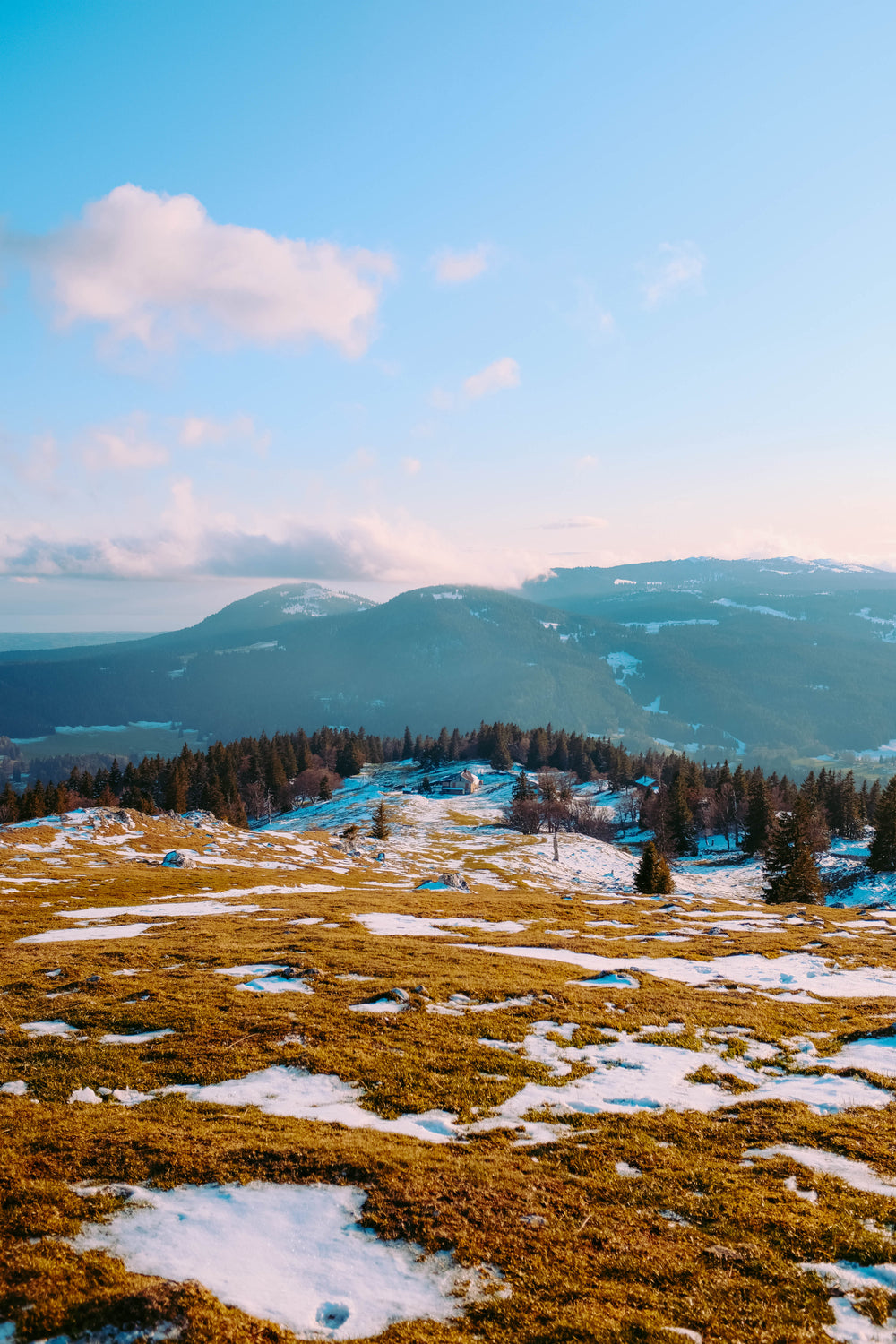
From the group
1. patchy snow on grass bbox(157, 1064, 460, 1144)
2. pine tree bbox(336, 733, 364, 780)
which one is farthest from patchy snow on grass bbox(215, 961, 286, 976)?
pine tree bbox(336, 733, 364, 780)

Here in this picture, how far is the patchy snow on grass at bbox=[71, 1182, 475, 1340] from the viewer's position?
6594mm

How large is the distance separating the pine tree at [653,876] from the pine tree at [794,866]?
400 inches

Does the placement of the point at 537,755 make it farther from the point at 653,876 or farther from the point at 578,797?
the point at 653,876

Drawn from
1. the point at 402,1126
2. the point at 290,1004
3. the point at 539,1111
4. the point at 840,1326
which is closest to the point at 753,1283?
the point at 840,1326

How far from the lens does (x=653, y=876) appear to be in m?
62.7

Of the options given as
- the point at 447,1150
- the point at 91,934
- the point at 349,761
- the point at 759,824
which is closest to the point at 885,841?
the point at 759,824

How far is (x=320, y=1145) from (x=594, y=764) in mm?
192000

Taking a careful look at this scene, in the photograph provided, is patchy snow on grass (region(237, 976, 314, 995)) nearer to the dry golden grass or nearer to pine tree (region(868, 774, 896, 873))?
the dry golden grass

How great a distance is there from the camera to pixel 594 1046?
52.5ft

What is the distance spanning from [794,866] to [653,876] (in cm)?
1453

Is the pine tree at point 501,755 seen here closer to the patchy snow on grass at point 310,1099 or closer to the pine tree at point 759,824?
the pine tree at point 759,824

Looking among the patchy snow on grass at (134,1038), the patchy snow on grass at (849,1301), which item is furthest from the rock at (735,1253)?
the patchy snow on grass at (134,1038)

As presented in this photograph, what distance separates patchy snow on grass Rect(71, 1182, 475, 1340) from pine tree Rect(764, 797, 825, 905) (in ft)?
211

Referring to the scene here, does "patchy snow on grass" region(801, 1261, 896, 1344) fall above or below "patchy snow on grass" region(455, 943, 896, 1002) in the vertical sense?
above
